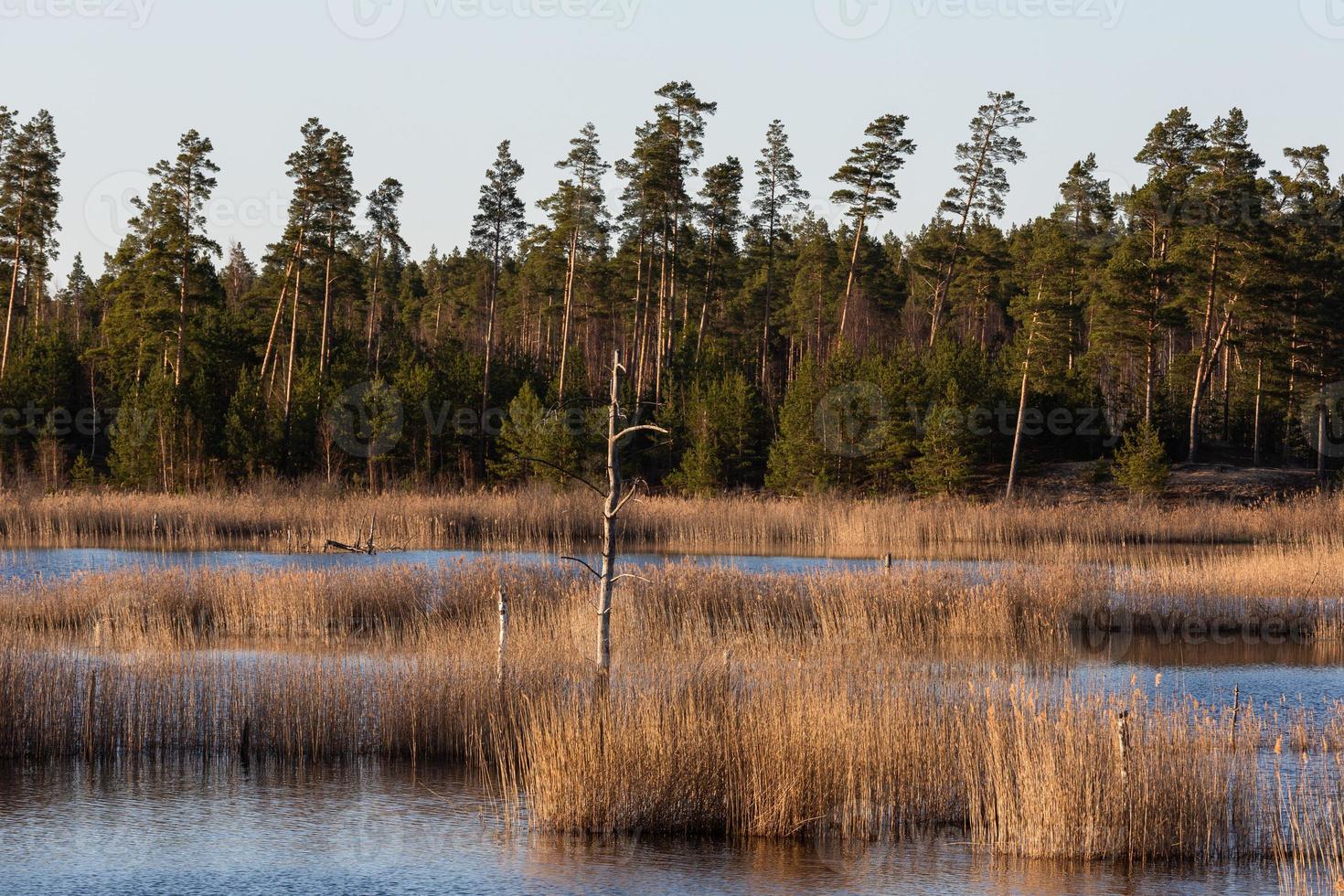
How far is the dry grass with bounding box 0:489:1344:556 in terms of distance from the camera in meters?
31.3

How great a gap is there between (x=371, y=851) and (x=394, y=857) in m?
0.21

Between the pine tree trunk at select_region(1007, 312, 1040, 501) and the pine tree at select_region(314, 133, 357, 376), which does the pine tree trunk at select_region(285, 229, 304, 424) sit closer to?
the pine tree at select_region(314, 133, 357, 376)

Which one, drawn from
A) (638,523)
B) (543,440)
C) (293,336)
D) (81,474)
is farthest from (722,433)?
(81,474)

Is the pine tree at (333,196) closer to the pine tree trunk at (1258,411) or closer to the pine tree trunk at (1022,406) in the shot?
the pine tree trunk at (1022,406)

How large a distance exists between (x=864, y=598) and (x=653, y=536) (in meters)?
15.6

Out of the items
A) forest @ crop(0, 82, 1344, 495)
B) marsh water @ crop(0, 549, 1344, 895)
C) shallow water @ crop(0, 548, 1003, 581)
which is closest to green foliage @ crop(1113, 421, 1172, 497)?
forest @ crop(0, 82, 1344, 495)

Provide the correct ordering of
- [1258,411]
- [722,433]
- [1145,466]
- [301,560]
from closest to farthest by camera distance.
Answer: [301,560] < [1145,466] < [722,433] < [1258,411]

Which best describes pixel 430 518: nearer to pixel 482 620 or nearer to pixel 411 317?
pixel 482 620

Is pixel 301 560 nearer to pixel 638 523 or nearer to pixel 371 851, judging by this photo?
pixel 638 523

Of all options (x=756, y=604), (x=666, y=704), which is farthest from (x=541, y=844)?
(x=756, y=604)

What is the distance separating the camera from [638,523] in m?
34.8

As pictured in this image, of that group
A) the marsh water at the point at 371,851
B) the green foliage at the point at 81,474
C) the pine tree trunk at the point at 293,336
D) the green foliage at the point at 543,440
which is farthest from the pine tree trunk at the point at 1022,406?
the marsh water at the point at 371,851

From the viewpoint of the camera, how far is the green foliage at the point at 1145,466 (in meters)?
43.9

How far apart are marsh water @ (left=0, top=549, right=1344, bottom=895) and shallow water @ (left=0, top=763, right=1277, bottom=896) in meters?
0.02
